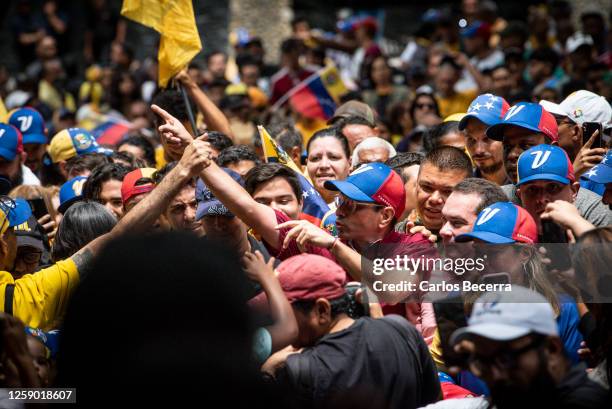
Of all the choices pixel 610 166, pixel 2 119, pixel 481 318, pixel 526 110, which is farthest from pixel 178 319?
pixel 2 119

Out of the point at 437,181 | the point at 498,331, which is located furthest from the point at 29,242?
the point at 498,331

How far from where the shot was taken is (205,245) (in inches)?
77.5

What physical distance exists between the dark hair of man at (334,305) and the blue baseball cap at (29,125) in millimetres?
5851

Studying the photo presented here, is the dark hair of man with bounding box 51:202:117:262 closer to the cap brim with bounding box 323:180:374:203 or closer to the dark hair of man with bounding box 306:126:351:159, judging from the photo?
the cap brim with bounding box 323:180:374:203

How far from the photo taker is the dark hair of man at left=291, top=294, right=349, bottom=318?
3.97 metres

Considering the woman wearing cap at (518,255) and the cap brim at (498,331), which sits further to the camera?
the woman wearing cap at (518,255)

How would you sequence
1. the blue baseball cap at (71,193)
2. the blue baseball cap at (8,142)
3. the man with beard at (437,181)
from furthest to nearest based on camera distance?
the blue baseball cap at (8,142), the blue baseball cap at (71,193), the man with beard at (437,181)

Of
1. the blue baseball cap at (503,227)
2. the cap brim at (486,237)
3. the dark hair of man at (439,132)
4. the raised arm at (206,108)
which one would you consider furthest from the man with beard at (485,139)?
the raised arm at (206,108)

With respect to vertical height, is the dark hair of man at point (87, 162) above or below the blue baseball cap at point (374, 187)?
below

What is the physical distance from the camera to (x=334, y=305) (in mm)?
3998

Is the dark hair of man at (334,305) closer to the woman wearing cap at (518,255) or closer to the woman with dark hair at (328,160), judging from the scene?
the woman wearing cap at (518,255)

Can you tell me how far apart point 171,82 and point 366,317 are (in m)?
4.69

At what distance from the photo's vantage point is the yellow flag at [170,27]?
8078mm

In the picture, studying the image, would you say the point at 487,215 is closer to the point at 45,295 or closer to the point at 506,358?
the point at 506,358
